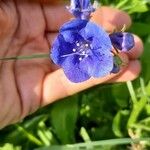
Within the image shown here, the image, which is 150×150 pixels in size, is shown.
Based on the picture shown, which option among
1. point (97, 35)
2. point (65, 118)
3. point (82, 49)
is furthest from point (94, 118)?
point (97, 35)

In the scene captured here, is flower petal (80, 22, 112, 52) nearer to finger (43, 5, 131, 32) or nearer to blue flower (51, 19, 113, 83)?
blue flower (51, 19, 113, 83)

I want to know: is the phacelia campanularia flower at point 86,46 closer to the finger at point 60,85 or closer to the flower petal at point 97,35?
the flower petal at point 97,35

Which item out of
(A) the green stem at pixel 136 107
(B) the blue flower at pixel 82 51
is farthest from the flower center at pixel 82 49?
(A) the green stem at pixel 136 107

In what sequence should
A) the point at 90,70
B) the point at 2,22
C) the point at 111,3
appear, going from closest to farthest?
the point at 90,70
the point at 2,22
the point at 111,3

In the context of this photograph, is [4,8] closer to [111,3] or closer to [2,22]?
[2,22]

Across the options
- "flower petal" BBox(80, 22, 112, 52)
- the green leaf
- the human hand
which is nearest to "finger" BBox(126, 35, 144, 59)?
the human hand

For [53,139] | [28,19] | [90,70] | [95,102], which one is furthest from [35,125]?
[90,70]
